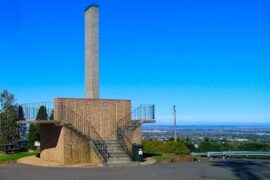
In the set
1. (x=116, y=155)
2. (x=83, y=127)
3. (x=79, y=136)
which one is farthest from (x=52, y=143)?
(x=116, y=155)

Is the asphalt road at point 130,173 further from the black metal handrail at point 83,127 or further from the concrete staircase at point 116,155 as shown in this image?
the black metal handrail at point 83,127

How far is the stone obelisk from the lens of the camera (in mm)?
29656

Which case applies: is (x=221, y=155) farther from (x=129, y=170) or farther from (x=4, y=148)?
(x=4, y=148)

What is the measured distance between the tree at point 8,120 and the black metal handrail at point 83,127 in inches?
628

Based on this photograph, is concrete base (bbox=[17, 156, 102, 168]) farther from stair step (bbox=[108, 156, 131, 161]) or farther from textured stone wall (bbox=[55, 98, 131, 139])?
textured stone wall (bbox=[55, 98, 131, 139])

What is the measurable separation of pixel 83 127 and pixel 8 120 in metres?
16.4

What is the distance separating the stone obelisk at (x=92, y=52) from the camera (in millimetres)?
29656

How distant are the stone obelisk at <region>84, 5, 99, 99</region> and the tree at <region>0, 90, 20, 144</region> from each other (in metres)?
13.7

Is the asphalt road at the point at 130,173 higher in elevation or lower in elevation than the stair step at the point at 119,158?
lower

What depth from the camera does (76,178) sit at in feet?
60.7

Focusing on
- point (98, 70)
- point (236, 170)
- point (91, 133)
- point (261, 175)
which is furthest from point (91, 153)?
point (261, 175)

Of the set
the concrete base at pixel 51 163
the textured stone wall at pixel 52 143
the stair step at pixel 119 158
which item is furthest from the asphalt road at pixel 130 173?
the textured stone wall at pixel 52 143

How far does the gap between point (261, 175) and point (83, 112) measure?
38.5ft

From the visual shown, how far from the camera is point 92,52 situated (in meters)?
29.9
